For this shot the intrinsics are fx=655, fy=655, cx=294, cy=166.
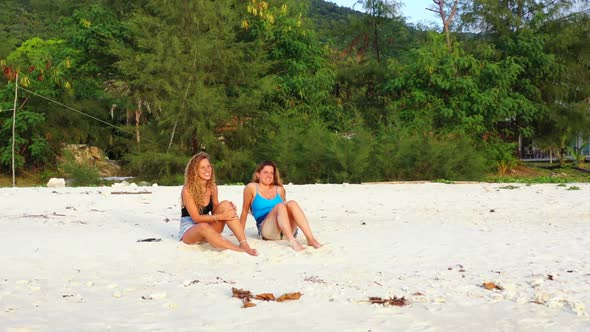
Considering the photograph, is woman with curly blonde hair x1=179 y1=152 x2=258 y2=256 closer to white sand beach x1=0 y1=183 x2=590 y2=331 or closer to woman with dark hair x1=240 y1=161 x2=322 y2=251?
white sand beach x1=0 y1=183 x2=590 y2=331

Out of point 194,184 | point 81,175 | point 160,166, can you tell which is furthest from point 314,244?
point 160,166

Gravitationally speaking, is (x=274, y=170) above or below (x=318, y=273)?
above

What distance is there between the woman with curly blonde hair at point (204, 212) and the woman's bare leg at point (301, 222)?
20.2 inches

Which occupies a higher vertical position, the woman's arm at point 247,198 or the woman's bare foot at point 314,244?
the woman's arm at point 247,198

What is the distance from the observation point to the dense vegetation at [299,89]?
18.1 meters

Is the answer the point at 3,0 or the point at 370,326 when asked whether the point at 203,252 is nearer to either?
the point at 370,326

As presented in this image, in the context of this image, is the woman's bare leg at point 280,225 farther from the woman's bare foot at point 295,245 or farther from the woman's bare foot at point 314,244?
the woman's bare foot at point 314,244

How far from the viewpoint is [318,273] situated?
5.01 meters

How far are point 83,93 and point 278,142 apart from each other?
1039cm

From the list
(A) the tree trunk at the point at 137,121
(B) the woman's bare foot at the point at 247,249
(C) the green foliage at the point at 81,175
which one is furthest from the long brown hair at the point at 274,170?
(A) the tree trunk at the point at 137,121

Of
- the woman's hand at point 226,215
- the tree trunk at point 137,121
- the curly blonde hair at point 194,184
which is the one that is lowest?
the woman's hand at point 226,215

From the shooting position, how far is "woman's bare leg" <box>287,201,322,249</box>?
6031 millimetres

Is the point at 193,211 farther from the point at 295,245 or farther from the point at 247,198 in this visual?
the point at 295,245

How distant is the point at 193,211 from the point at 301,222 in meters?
1.01
